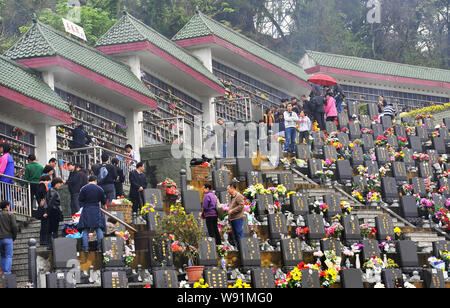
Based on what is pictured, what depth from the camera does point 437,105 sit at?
38.5m

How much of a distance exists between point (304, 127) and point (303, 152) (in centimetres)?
133

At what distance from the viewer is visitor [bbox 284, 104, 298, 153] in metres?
24.6

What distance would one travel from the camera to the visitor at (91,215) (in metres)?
16.6

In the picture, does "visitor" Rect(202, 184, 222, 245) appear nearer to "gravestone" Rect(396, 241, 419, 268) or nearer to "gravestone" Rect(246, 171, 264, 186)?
"gravestone" Rect(246, 171, 264, 186)

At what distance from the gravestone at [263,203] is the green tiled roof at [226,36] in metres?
12.3

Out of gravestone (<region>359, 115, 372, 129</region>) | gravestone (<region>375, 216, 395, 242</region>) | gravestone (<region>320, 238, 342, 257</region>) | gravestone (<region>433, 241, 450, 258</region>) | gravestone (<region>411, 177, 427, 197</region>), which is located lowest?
gravestone (<region>433, 241, 450, 258</region>)

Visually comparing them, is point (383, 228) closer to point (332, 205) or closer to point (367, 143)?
point (332, 205)

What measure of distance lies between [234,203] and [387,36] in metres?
37.5

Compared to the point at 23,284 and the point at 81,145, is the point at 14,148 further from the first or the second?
the point at 23,284

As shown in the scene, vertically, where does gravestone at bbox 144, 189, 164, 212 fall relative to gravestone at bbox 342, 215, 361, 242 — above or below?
above

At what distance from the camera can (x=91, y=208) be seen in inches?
657

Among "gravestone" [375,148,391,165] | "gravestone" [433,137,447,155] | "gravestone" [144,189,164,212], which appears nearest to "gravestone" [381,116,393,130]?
"gravestone" [433,137,447,155]

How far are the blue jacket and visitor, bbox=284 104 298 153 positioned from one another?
8.82 metres

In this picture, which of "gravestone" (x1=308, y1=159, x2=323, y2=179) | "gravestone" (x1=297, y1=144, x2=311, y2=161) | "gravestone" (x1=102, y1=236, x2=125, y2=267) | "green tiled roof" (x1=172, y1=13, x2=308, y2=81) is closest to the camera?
"gravestone" (x1=102, y1=236, x2=125, y2=267)
